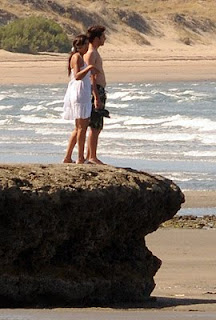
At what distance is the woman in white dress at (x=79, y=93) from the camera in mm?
9695

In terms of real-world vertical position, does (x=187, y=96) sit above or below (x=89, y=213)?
below

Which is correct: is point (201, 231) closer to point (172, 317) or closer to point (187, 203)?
point (187, 203)

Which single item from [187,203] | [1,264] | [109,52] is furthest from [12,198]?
[109,52]

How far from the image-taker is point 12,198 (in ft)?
21.9

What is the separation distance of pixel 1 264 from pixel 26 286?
21 cm

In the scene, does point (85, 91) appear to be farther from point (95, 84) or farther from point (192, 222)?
point (192, 222)

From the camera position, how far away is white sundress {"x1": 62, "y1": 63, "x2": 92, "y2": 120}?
9.70 metres

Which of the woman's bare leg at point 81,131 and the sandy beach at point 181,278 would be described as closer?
the sandy beach at point 181,278

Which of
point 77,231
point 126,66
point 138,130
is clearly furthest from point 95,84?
point 126,66

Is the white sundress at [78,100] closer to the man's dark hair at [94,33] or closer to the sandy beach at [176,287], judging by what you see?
the man's dark hair at [94,33]

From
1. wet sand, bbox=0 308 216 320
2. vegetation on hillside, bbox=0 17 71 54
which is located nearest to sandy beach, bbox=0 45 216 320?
wet sand, bbox=0 308 216 320

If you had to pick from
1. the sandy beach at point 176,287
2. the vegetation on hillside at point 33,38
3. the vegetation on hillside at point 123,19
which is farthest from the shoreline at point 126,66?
the sandy beach at point 176,287

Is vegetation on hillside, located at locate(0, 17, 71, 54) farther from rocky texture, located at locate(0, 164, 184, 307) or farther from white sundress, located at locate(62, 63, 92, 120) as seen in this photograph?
rocky texture, located at locate(0, 164, 184, 307)

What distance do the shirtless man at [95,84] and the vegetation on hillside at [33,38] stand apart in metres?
49.7
